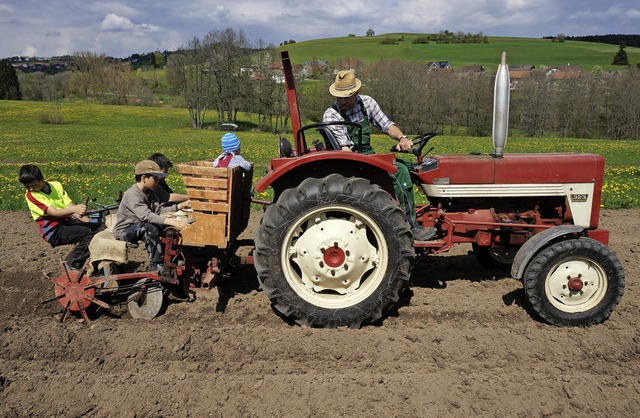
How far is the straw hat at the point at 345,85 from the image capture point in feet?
14.8

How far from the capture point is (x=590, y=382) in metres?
3.26

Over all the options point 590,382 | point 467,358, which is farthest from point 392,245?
point 590,382

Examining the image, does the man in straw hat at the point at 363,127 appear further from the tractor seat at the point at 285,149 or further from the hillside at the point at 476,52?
the hillside at the point at 476,52

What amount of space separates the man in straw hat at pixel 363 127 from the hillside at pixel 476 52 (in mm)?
61847

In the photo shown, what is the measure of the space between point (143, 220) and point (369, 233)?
2.03 m

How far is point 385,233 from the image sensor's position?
3877mm

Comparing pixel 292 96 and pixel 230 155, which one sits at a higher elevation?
pixel 292 96

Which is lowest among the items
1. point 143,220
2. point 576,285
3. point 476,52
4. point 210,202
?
point 576,285

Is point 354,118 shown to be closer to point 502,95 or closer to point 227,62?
point 502,95

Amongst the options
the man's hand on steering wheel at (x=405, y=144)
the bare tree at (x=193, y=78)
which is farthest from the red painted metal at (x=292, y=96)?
the bare tree at (x=193, y=78)

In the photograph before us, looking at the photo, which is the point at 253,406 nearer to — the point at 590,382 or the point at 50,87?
the point at 590,382

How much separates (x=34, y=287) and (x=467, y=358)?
425cm

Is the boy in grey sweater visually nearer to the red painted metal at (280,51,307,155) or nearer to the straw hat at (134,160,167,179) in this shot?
the straw hat at (134,160,167,179)

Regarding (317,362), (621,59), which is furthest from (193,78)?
(621,59)
